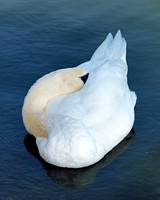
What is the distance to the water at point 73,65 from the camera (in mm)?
7625

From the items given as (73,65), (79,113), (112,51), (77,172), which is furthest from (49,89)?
(73,65)

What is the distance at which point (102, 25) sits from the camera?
1259 cm

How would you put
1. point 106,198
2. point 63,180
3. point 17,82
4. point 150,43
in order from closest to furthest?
point 106,198
point 63,180
point 17,82
point 150,43

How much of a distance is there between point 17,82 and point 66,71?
5.32ft

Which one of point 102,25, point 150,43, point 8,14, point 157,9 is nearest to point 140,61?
point 150,43

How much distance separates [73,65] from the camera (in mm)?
10852

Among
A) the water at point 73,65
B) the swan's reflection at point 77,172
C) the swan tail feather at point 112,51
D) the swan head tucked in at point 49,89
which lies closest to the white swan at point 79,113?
the swan head tucked in at point 49,89

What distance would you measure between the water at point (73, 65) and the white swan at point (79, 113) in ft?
0.85

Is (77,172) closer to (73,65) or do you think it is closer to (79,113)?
(79,113)

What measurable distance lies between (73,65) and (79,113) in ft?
9.26

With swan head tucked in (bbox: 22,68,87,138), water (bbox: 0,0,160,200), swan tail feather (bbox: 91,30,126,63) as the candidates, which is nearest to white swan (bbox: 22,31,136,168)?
swan head tucked in (bbox: 22,68,87,138)

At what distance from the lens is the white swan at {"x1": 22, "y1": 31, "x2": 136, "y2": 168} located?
7.82m

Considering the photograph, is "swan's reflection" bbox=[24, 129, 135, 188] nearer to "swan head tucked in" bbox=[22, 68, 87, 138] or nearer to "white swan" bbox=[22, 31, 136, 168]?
"white swan" bbox=[22, 31, 136, 168]

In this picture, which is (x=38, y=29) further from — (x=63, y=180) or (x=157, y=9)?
(x=63, y=180)
